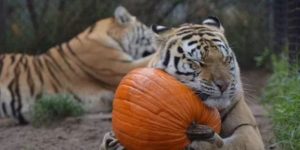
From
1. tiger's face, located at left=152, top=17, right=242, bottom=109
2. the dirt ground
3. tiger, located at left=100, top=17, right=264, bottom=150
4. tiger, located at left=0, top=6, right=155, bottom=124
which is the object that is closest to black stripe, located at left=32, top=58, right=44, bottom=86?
tiger, located at left=0, top=6, right=155, bottom=124

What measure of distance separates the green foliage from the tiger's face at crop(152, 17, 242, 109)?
8.95ft

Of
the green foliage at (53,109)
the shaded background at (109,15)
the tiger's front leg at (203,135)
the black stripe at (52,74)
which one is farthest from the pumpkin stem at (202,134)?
the shaded background at (109,15)

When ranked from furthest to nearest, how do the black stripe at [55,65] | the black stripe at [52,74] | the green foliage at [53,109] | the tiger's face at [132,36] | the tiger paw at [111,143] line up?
1. the tiger's face at [132,36]
2. the black stripe at [55,65]
3. the black stripe at [52,74]
4. the green foliage at [53,109]
5. the tiger paw at [111,143]

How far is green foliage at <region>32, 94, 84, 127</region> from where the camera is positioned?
650cm

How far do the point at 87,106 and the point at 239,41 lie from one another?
3924mm

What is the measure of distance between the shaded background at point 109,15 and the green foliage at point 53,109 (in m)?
3.29

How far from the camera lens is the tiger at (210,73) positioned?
11.7 ft

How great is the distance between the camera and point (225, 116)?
154 inches

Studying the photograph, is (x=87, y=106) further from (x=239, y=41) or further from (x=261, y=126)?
(x=239, y=41)

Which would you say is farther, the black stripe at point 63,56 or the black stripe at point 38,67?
the black stripe at point 63,56

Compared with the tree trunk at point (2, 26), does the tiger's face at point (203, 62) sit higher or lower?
higher

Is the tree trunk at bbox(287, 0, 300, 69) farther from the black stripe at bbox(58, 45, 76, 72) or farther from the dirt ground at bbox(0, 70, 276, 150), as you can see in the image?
the black stripe at bbox(58, 45, 76, 72)

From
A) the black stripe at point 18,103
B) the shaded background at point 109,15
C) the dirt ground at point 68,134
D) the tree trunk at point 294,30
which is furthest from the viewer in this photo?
the shaded background at point 109,15

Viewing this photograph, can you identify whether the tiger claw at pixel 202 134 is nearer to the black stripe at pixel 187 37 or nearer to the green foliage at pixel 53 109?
the black stripe at pixel 187 37
